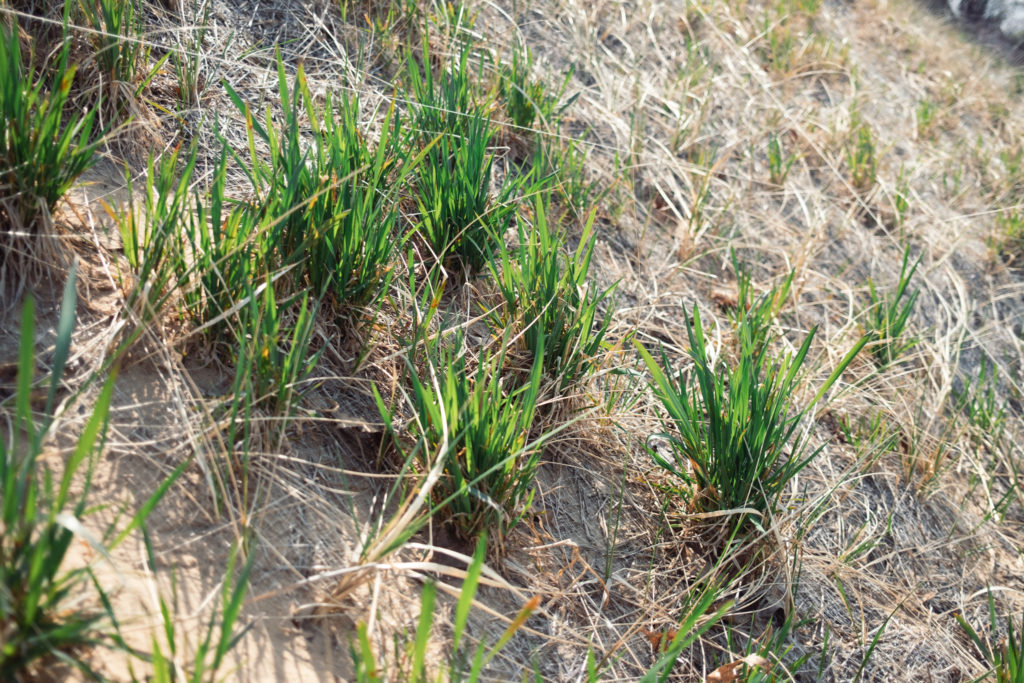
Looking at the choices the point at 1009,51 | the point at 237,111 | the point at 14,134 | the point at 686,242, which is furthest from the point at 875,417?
the point at 1009,51

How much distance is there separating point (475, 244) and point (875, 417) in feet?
5.00

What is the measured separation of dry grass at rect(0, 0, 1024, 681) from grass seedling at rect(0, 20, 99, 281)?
0.43ft

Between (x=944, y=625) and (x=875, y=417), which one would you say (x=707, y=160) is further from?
(x=944, y=625)

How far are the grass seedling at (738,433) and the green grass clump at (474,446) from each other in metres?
0.36

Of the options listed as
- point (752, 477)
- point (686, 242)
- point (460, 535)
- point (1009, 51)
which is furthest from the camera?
point (1009, 51)

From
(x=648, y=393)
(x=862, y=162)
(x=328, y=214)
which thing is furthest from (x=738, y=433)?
(x=862, y=162)

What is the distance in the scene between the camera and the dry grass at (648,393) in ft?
4.02

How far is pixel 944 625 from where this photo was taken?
2012 mm

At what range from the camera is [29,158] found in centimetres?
125

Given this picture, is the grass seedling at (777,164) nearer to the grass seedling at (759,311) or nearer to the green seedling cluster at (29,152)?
the grass seedling at (759,311)

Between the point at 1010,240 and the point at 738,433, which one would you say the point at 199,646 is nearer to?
the point at 738,433

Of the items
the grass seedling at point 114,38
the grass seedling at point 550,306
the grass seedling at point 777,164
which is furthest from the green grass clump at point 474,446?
the grass seedling at point 777,164

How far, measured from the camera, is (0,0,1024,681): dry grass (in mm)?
1227

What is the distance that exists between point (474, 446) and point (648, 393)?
76 cm
